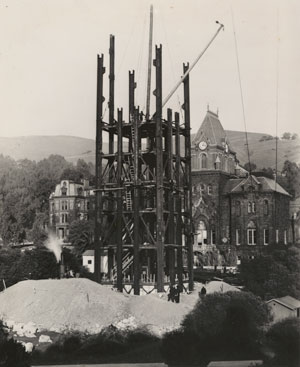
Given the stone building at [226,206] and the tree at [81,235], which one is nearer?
the stone building at [226,206]

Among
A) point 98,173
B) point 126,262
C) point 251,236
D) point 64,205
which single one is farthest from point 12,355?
point 64,205

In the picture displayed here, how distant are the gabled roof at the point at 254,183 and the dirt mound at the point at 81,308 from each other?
119ft

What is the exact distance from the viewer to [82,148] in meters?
170

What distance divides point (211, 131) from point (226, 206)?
9.57 meters

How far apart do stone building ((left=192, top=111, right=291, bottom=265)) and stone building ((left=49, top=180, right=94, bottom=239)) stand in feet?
60.4

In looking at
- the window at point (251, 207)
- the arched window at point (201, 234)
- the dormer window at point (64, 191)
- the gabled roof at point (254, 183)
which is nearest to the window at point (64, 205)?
the dormer window at point (64, 191)

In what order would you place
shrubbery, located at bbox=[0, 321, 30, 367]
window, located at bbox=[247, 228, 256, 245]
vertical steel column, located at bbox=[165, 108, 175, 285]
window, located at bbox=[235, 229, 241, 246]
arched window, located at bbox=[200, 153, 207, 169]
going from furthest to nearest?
arched window, located at bbox=[200, 153, 207, 169] < window, located at bbox=[235, 229, 241, 246] < window, located at bbox=[247, 228, 256, 245] < vertical steel column, located at bbox=[165, 108, 175, 285] < shrubbery, located at bbox=[0, 321, 30, 367]

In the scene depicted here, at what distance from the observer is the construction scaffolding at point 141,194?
35.5 meters

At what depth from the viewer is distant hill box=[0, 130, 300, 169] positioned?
377ft

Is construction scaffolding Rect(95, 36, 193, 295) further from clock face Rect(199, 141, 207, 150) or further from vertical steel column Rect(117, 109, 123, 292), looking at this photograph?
clock face Rect(199, 141, 207, 150)

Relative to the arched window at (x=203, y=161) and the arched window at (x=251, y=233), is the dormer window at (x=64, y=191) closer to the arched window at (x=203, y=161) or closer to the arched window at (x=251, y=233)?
the arched window at (x=203, y=161)

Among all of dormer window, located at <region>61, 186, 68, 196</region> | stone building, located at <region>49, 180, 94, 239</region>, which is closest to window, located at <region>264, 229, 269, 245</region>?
stone building, located at <region>49, 180, 94, 239</region>

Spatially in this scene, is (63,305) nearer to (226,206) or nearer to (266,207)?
(266,207)

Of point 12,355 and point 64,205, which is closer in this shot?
point 12,355
